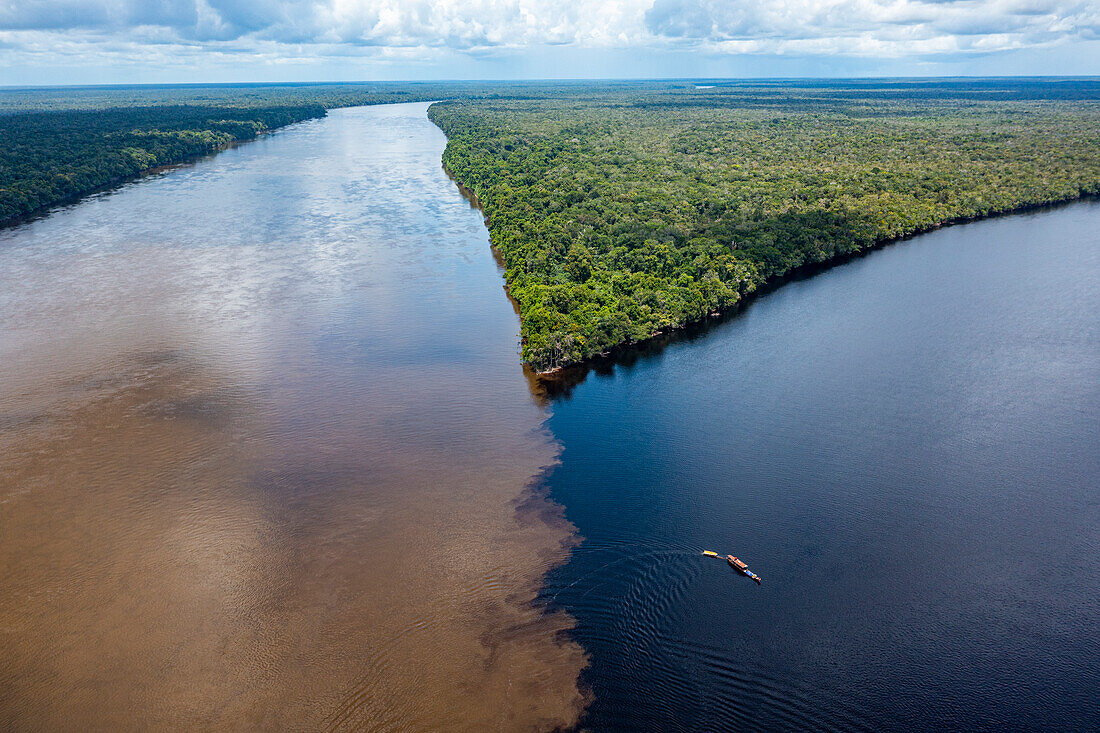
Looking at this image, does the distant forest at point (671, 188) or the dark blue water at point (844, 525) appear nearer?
the dark blue water at point (844, 525)

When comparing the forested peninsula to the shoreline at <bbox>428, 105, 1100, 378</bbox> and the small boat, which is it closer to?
the shoreline at <bbox>428, 105, 1100, 378</bbox>

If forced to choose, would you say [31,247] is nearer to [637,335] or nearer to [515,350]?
[515,350]

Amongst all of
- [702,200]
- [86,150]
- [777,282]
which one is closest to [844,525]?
[777,282]

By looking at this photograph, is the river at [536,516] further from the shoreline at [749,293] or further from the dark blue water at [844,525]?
the shoreline at [749,293]

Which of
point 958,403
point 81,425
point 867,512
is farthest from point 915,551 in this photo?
point 81,425

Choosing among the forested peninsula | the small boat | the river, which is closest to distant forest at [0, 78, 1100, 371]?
the forested peninsula

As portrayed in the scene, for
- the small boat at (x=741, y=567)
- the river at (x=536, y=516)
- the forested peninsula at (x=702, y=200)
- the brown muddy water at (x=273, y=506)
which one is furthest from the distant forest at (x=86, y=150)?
the small boat at (x=741, y=567)

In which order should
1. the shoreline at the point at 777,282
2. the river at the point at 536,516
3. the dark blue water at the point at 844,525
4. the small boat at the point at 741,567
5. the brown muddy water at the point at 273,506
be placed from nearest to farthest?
1. the dark blue water at the point at 844,525
2. the river at the point at 536,516
3. the brown muddy water at the point at 273,506
4. the small boat at the point at 741,567
5. the shoreline at the point at 777,282
